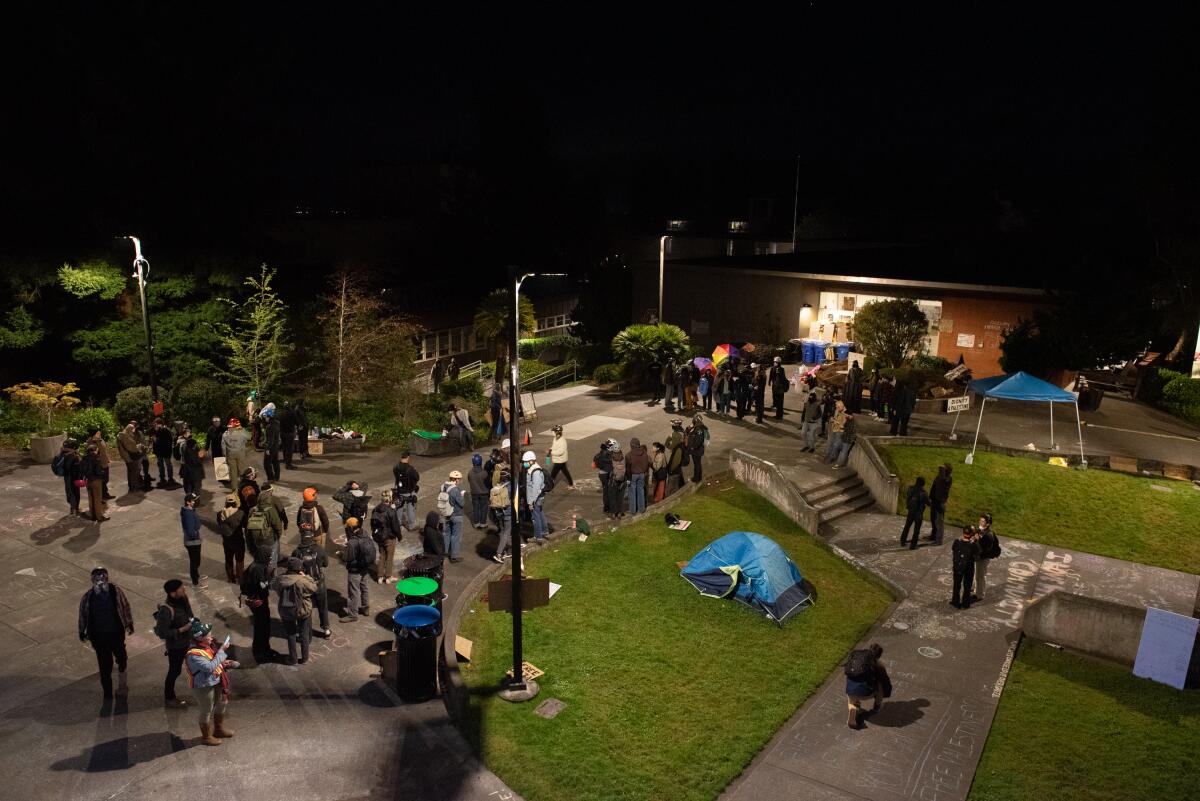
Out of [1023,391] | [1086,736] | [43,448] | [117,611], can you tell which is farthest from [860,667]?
[43,448]

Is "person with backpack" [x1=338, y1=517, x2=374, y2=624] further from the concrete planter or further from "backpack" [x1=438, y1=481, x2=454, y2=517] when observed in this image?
the concrete planter

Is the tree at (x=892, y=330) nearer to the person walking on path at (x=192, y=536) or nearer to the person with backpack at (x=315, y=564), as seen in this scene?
the person with backpack at (x=315, y=564)

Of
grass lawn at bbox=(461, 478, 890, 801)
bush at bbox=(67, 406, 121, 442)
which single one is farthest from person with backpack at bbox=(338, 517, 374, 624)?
bush at bbox=(67, 406, 121, 442)

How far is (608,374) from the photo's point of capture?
32.2 metres

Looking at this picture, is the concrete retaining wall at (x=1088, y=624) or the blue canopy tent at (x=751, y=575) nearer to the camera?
the concrete retaining wall at (x=1088, y=624)

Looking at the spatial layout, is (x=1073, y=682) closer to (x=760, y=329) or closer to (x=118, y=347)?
(x=760, y=329)

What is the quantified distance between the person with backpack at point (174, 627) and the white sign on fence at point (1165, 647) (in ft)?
44.8

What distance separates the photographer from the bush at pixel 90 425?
22.1 meters

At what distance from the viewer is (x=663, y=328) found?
104ft

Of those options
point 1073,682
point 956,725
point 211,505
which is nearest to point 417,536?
point 211,505

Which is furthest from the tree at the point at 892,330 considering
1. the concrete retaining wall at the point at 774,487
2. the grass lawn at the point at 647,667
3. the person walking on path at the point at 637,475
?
the person walking on path at the point at 637,475

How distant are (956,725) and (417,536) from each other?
10183 mm

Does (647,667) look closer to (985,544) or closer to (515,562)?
(515,562)

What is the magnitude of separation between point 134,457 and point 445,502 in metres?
8.23
